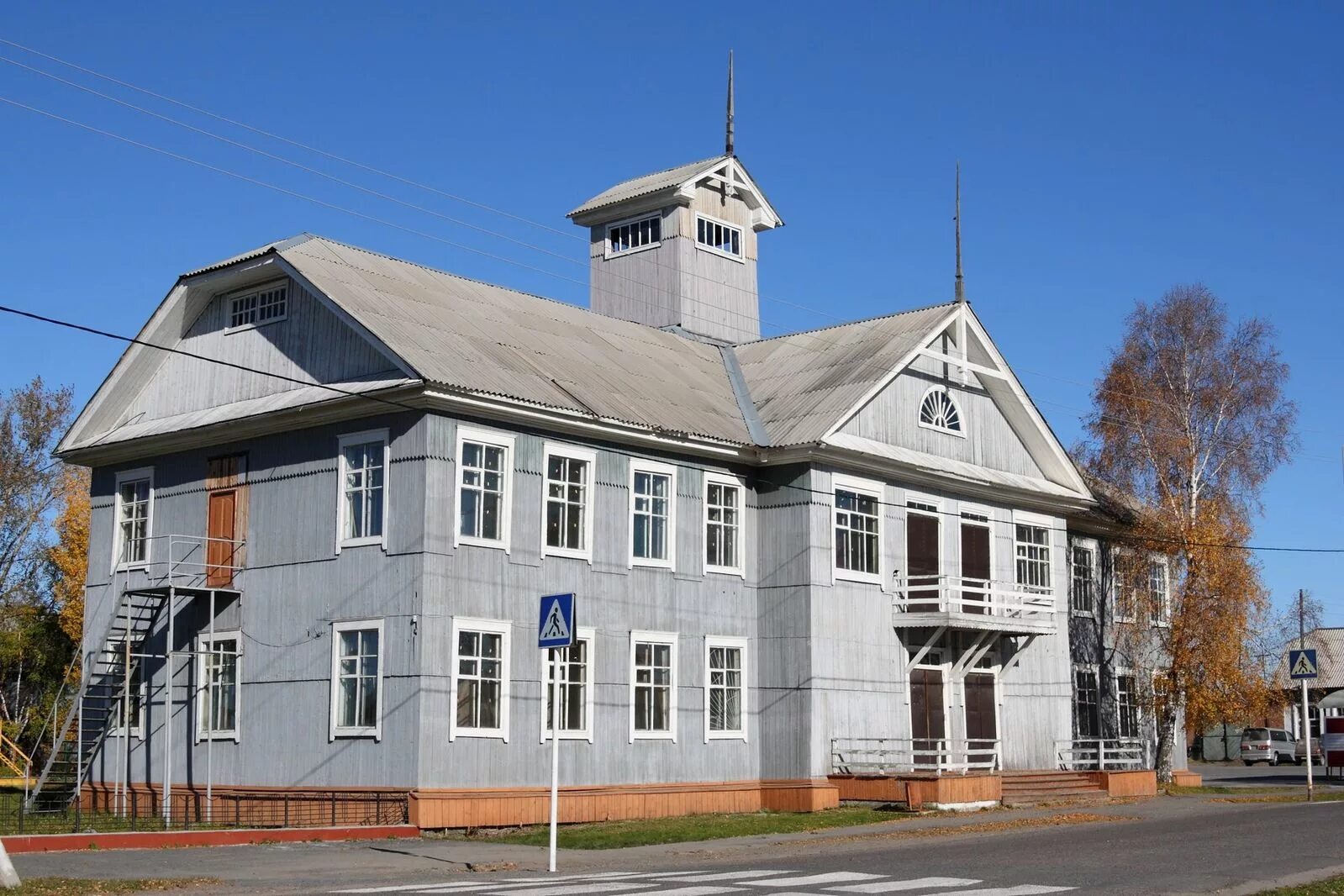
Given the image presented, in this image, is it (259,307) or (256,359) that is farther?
(259,307)

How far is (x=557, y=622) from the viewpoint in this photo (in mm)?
17359

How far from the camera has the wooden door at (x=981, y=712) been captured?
109ft

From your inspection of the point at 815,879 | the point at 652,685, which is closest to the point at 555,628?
the point at 815,879

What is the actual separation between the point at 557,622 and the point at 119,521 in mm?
15928

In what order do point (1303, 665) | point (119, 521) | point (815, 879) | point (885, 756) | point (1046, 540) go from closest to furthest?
point (815, 879) < point (1303, 665) < point (119, 521) < point (885, 756) < point (1046, 540)

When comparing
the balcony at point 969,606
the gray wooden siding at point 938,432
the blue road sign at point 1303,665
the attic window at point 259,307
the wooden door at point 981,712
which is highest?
the attic window at point 259,307

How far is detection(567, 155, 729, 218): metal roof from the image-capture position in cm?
3791

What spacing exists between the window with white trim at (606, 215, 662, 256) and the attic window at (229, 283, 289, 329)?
1218 centimetres

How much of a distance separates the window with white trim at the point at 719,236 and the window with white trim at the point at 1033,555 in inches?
402

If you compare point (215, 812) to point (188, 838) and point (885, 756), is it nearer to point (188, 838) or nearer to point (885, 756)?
point (188, 838)

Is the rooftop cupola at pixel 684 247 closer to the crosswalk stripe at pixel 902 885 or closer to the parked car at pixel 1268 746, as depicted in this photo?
the crosswalk stripe at pixel 902 885

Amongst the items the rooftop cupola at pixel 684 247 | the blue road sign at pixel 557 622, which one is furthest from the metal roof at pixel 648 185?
the blue road sign at pixel 557 622

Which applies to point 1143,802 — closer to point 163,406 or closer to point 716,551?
point 716,551

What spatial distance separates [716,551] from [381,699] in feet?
25.6
